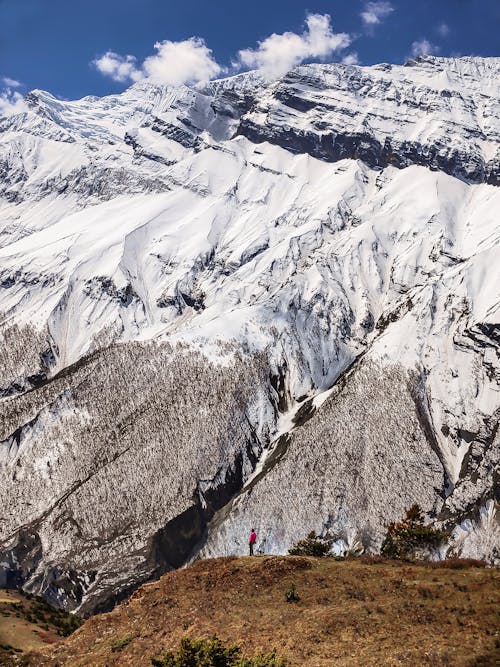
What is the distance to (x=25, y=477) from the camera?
16925 centimetres

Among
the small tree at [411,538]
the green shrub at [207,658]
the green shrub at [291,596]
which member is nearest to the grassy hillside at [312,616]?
the green shrub at [291,596]

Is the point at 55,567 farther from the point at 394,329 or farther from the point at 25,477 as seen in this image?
the point at 394,329

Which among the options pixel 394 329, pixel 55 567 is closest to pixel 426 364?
pixel 394 329

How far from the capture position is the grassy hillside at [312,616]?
102ft

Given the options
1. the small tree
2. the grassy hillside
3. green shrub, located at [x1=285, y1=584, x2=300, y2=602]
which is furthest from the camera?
the small tree

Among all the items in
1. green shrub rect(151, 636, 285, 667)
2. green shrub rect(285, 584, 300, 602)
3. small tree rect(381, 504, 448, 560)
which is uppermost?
small tree rect(381, 504, 448, 560)

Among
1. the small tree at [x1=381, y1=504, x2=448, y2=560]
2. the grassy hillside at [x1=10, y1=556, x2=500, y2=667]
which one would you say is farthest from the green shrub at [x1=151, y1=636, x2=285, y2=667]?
the small tree at [x1=381, y1=504, x2=448, y2=560]

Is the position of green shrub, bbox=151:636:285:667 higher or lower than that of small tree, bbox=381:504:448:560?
lower

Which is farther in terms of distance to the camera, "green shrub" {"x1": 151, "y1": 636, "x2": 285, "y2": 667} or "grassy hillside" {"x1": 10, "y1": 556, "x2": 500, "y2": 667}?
"grassy hillside" {"x1": 10, "y1": 556, "x2": 500, "y2": 667}

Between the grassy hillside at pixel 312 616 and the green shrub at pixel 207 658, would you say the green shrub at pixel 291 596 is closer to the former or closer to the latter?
the grassy hillside at pixel 312 616

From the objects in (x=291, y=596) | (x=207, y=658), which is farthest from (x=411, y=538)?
(x=207, y=658)

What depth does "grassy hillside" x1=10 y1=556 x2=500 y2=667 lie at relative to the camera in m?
31.2

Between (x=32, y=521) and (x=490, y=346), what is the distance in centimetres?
13018

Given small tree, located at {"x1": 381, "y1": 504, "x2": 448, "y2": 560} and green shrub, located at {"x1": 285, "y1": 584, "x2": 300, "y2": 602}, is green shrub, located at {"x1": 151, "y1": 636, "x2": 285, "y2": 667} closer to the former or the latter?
green shrub, located at {"x1": 285, "y1": 584, "x2": 300, "y2": 602}
